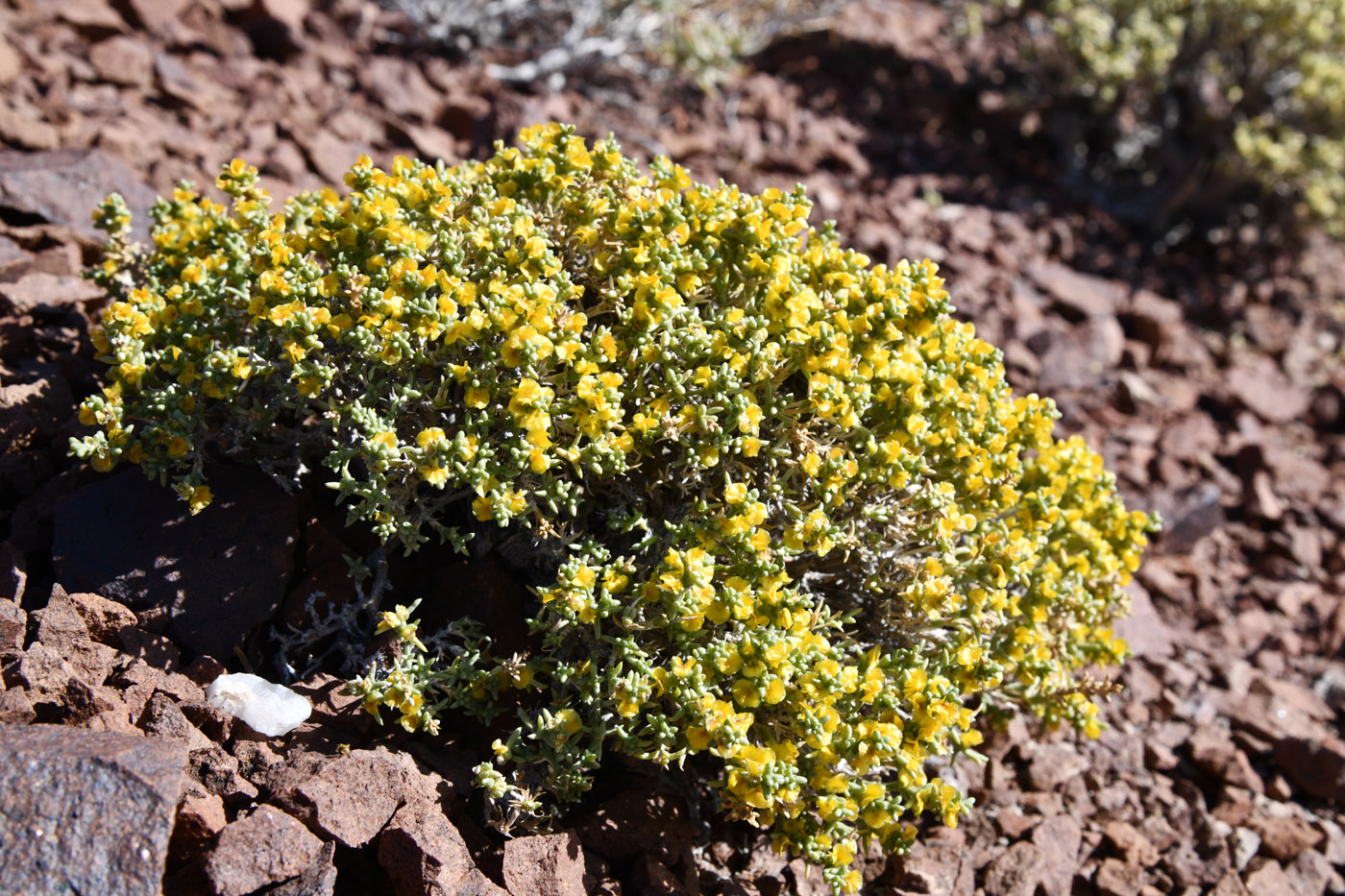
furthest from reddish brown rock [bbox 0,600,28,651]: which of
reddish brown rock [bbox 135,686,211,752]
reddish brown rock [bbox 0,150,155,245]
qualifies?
reddish brown rock [bbox 0,150,155,245]

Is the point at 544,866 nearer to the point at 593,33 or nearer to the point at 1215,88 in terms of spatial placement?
the point at 593,33

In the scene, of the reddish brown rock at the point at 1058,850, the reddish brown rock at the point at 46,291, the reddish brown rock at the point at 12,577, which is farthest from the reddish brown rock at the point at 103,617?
the reddish brown rock at the point at 1058,850

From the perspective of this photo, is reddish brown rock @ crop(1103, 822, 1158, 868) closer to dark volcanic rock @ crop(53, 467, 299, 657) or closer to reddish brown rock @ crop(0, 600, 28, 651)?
dark volcanic rock @ crop(53, 467, 299, 657)

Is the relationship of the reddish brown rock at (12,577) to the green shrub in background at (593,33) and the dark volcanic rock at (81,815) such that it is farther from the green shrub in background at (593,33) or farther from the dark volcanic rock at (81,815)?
the green shrub in background at (593,33)

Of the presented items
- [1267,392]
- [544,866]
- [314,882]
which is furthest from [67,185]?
[1267,392]

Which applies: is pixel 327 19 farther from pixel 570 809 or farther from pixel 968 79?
pixel 570 809

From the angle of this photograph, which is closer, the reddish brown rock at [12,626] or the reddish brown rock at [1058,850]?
the reddish brown rock at [12,626]
